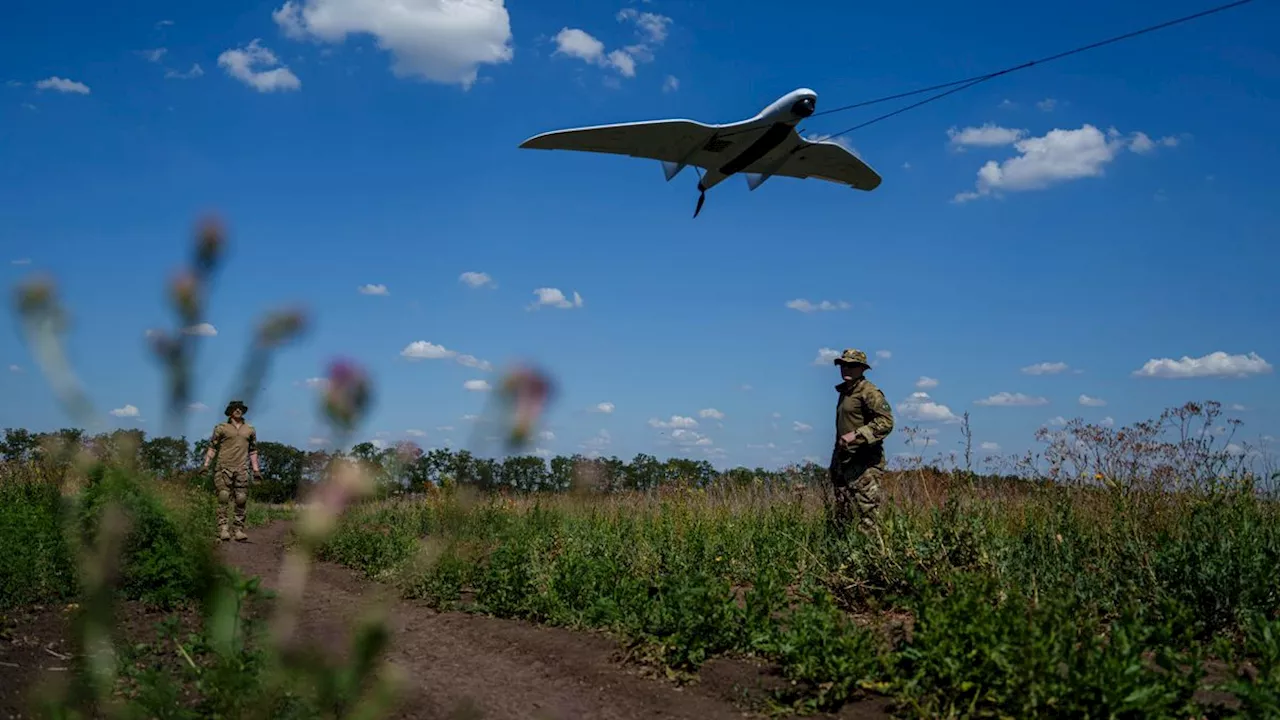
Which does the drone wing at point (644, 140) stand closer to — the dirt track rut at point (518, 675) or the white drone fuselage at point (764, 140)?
the white drone fuselage at point (764, 140)

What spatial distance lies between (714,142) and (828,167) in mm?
3243

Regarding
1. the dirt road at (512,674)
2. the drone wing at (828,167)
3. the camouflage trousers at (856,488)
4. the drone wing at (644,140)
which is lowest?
the dirt road at (512,674)

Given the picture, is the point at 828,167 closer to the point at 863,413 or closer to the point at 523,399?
the point at 863,413

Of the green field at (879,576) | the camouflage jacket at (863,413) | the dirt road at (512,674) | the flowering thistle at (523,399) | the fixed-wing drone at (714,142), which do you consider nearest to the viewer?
the flowering thistle at (523,399)

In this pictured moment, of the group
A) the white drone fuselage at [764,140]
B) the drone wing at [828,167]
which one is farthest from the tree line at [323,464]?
the drone wing at [828,167]

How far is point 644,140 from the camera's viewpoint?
38.4 ft

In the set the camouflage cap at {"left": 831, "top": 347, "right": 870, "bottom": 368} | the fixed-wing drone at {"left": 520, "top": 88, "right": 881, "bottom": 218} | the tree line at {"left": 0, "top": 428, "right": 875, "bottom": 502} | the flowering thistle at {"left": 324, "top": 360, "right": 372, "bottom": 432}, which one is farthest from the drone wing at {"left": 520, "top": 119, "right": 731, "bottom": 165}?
the flowering thistle at {"left": 324, "top": 360, "right": 372, "bottom": 432}

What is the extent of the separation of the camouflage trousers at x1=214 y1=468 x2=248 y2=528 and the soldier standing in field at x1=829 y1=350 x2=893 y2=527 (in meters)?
5.97

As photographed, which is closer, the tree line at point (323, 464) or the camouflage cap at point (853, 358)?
the tree line at point (323, 464)

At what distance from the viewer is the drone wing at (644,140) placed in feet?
36.4

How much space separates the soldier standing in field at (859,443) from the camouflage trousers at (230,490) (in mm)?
5969

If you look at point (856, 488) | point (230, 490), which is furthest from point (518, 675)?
point (230, 490)

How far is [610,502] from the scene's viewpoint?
9.88 meters

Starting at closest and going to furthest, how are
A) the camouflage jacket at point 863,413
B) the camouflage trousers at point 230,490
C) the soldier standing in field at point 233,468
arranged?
the camouflage jacket at point 863,413
the soldier standing in field at point 233,468
the camouflage trousers at point 230,490
